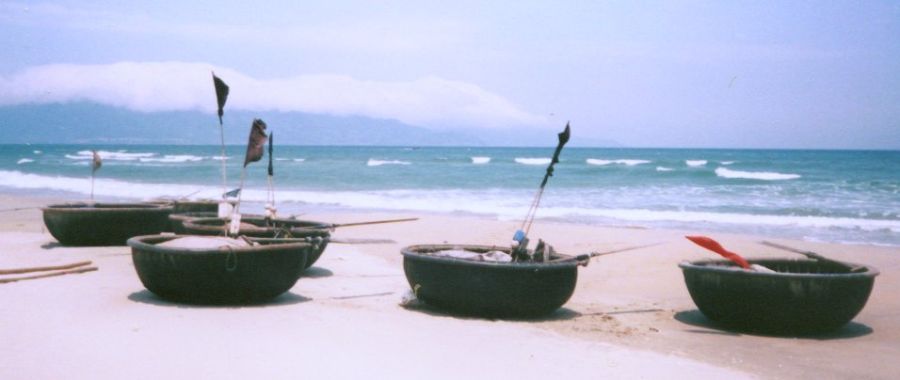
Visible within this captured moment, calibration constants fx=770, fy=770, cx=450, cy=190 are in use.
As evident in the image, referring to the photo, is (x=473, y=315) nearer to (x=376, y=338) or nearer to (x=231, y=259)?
(x=376, y=338)

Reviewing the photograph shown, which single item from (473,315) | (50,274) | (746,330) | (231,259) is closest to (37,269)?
(50,274)

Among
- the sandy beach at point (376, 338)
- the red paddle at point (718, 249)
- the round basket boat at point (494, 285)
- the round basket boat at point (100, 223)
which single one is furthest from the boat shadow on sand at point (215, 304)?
the round basket boat at point (100, 223)

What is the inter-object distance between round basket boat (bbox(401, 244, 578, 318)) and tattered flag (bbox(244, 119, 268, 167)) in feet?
6.11

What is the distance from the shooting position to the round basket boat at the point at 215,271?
6.15 metres

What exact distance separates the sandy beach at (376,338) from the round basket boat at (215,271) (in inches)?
5.2

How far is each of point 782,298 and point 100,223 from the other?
8.30 metres

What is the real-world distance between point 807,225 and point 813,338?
42.0 feet

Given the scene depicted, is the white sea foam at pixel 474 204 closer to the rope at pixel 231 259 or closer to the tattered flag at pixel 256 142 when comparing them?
the tattered flag at pixel 256 142

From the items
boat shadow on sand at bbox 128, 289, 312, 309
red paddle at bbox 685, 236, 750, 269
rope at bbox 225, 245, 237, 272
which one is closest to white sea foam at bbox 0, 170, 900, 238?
red paddle at bbox 685, 236, 750, 269

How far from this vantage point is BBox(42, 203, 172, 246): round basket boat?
33.1ft

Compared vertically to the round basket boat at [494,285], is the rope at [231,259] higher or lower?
higher

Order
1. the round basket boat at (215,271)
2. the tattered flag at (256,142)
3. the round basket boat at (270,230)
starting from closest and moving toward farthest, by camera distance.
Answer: the round basket boat at (215,271) → the tattered flag at (256,142) → the round basket boat at (270,230)

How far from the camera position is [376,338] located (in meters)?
5.57

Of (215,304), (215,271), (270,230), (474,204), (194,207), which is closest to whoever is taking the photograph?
(215,271)
